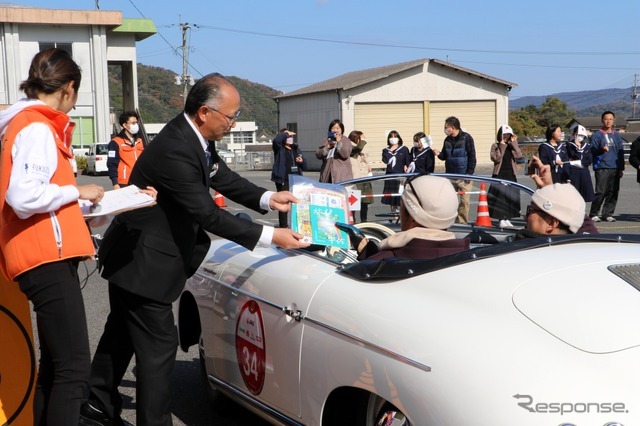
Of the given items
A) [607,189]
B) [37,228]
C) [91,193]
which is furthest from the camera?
[607,189]

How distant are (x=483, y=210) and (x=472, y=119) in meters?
38.6

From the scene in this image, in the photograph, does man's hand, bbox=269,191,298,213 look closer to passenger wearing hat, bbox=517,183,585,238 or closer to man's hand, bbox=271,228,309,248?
man's hand, bbox=271,228,309,248

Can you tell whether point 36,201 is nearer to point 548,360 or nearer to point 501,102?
point 548,360

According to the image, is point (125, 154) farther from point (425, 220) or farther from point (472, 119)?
point (472, 119)

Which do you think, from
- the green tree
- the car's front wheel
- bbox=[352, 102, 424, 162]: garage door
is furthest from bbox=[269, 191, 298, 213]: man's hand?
the green tree

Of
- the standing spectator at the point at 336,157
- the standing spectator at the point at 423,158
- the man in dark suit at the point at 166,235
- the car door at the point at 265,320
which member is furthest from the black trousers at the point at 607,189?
the man in dark suit at the point at 166,235

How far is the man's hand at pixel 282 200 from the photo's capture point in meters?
4.23

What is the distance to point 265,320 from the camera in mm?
3822

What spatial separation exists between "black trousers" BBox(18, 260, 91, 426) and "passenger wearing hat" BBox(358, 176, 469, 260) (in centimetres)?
134

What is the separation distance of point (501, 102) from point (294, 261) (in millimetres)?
41120

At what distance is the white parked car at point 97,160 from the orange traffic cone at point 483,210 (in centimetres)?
3263

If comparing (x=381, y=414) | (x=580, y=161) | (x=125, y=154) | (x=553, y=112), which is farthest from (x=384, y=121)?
(x=553, y=112)

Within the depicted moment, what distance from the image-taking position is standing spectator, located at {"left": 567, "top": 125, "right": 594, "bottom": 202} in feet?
45.6

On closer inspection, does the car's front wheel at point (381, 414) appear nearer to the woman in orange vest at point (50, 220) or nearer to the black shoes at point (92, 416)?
the woman in orange vest at point (50, 220)
